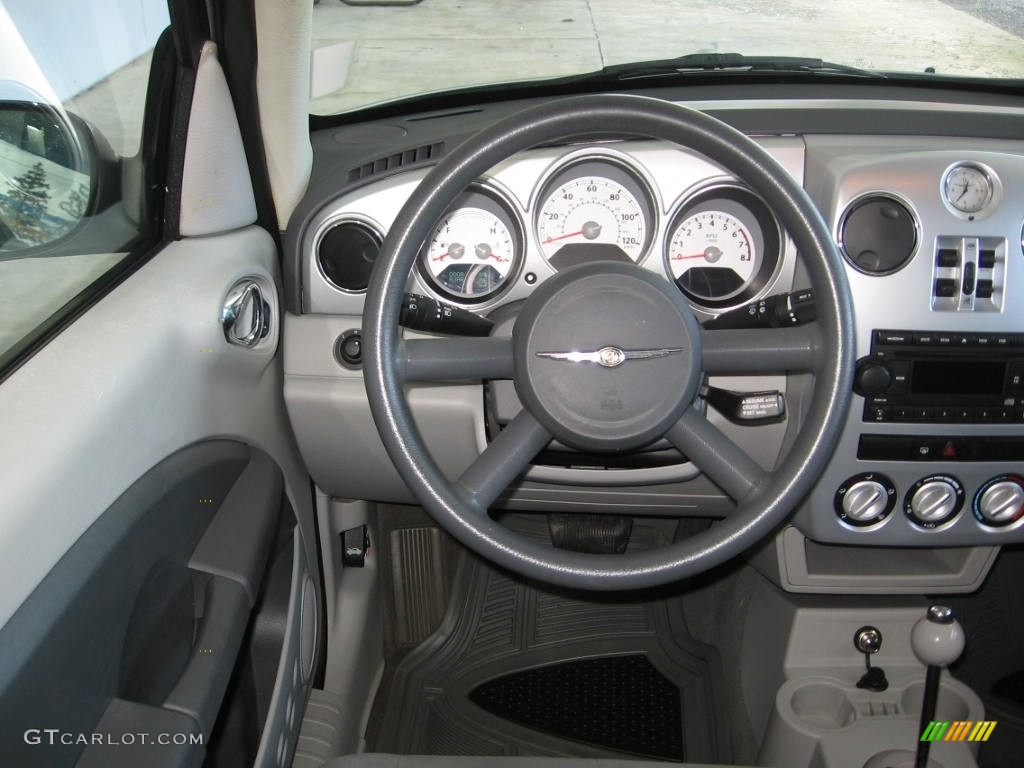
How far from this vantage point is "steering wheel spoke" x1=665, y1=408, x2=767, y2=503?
1324 millimetres

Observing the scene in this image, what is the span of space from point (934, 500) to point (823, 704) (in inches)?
20.4

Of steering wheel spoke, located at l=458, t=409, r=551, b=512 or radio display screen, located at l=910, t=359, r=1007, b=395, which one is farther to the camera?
radio display screen, located at l=910, t=359, r=1007, b=395

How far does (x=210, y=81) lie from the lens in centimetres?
153

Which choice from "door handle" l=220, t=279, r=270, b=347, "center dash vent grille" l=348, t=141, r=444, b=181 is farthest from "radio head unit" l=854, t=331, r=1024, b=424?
"door handle" l=220, t=279, r=270, b=347

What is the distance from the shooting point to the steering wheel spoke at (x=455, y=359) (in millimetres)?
1320

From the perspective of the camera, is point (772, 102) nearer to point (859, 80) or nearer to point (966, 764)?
point (859, 80)

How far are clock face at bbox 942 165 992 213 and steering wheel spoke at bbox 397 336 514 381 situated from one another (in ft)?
2.74

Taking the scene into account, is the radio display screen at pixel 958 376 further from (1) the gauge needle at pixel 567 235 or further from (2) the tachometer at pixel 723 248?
(1) the gauge needle at pixel 567 235

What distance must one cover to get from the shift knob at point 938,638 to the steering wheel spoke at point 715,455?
0.54 metres

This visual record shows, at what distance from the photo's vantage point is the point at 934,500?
5.63 feet

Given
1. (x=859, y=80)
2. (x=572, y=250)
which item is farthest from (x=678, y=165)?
(x=859, y=80)

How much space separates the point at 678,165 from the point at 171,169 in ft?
2.86

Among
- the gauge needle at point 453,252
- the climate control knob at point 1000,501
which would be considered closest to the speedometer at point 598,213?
the gauge needle at point 453,252

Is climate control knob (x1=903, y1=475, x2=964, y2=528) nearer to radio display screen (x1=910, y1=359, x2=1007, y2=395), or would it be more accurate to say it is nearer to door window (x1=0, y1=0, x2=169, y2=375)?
radio display screen (x1=910, y1=359, x2=1007, y2=395)
